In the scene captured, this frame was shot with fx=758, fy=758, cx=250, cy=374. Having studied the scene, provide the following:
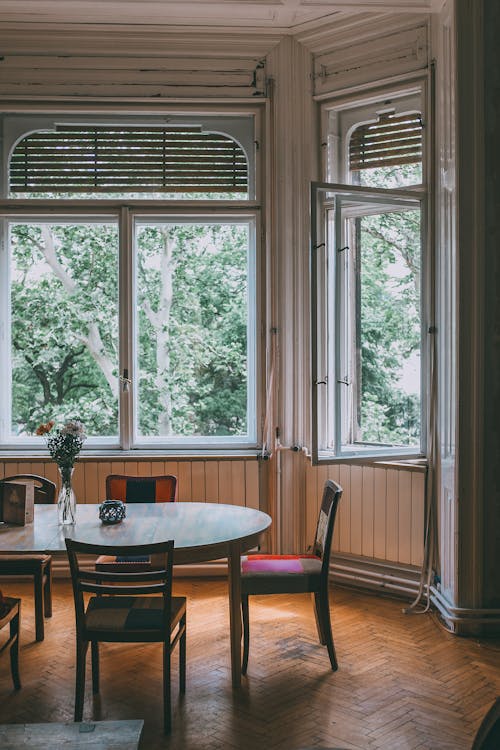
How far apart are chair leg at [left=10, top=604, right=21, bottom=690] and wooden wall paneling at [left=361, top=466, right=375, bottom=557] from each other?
227cm

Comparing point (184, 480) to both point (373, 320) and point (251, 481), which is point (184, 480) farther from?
point (373, 320)

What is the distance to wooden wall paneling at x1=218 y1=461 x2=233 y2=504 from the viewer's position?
16.6 ft

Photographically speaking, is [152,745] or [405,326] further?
[405,326]

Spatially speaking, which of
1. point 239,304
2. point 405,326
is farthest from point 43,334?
point 405,326

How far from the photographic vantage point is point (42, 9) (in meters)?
4.66

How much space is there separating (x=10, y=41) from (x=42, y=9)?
1.62ft

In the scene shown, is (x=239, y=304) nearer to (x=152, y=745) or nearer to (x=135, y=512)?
(x=135, y=512)

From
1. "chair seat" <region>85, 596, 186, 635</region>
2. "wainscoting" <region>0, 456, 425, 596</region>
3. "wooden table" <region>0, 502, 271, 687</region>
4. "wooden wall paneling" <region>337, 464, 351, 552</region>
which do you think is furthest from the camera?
"wooden wall paneling" <region>337, 464, 351, 552</region>

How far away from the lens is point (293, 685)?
135 inches

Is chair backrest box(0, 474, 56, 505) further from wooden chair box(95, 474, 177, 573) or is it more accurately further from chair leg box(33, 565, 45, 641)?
chair leg box(33, 565, 45, 641)

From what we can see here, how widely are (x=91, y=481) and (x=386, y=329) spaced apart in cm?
217

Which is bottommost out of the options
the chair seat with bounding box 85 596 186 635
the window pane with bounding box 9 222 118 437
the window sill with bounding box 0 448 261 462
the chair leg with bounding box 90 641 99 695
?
the chair leg with bounding box 90 641 99 695

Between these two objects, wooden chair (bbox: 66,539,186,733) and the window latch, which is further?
the window latch

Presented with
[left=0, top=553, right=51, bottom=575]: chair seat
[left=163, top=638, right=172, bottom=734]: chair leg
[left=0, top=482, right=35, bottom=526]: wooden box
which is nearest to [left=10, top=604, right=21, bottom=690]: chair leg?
[left=0, top=482, right=35, bottom=526]: wooden box
